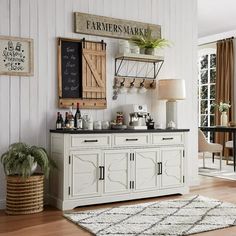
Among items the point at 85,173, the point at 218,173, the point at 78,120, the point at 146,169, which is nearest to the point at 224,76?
the point at 218,173

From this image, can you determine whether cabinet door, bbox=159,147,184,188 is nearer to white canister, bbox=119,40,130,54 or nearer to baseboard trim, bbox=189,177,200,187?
baseboard trim, bbox=189,177,200,187

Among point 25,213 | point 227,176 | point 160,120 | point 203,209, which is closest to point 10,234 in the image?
point 25,213

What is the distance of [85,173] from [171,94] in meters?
1.63

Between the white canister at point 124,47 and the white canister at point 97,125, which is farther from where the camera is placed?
the white canister at point 124,47

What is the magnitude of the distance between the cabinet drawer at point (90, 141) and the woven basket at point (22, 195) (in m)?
0.54

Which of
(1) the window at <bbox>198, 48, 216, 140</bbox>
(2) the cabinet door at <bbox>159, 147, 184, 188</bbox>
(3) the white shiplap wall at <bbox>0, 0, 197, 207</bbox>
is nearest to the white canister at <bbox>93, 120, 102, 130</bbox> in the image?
(3) the white shiplap wall at <bbox>0, 0, 197, 207</bbox>

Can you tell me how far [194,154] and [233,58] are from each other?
153 inches

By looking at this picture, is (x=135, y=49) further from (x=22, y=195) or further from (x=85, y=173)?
(x=22, y=195)

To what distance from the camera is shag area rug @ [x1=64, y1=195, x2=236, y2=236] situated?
127 inches

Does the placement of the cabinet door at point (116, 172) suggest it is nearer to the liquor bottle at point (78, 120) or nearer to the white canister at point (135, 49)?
the liquor bottle at point (78, 120)

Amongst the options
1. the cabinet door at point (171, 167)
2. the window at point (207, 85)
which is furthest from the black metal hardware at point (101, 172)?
the window at point (207, 85)

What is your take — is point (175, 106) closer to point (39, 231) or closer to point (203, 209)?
point (203, 209)

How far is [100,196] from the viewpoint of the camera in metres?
4.20

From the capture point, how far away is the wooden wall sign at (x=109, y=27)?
15.1 feet
